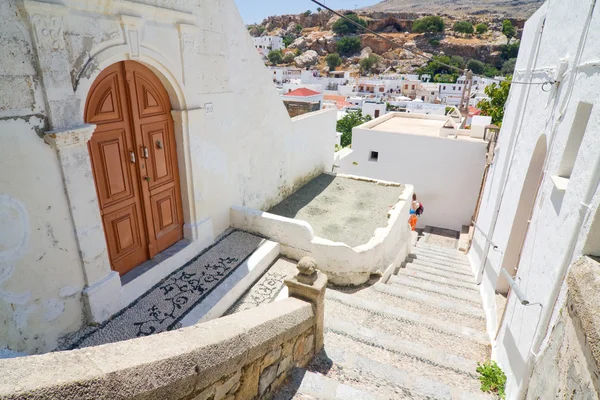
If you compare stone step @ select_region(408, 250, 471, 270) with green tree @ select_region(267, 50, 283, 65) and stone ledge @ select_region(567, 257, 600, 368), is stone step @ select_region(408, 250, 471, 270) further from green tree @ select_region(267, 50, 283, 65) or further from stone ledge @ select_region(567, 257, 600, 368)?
green tree @ select_region(267, 50, 283, 65)

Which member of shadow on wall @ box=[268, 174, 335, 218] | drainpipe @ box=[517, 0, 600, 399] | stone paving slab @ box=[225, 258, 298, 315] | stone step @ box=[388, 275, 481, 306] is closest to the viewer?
drainpipe @ box=[517, 0, 600, 399]

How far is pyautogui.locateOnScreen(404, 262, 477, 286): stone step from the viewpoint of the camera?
7.73m

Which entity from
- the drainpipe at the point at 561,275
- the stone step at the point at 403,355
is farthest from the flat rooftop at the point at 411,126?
the drainpipe at the point at 561,275

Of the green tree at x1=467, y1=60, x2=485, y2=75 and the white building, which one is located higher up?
the white building

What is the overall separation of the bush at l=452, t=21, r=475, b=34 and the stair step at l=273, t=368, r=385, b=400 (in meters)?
102

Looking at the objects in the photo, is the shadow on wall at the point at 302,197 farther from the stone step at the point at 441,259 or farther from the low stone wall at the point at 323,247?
the stone step at the point at 441,259

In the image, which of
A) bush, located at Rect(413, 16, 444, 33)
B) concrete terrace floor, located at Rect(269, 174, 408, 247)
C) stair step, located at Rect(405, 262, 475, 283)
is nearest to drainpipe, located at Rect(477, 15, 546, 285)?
stair step, located at Rect(405, 262, 475, 283)

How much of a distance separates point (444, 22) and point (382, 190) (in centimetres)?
10257

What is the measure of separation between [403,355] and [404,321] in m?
0.77

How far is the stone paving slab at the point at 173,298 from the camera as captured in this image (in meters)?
3.77

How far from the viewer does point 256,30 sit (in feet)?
397

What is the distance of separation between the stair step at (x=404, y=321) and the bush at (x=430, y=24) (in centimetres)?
9909

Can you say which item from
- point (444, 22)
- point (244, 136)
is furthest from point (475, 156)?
point (444, 22)

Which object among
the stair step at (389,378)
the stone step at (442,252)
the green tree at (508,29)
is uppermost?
the green tree at (508,29)
